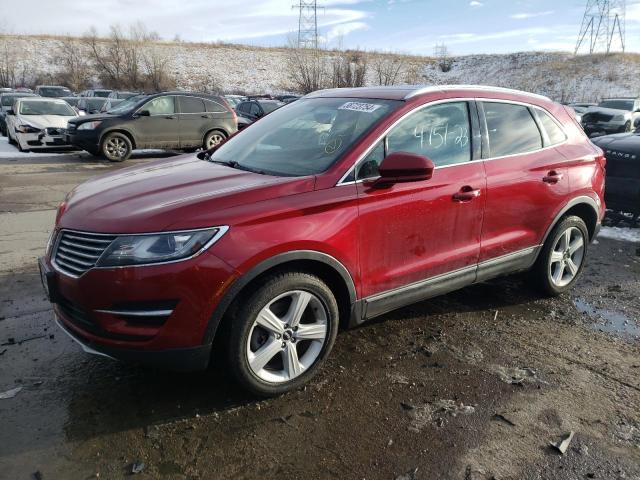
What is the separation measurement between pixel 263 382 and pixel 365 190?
1.28 metres

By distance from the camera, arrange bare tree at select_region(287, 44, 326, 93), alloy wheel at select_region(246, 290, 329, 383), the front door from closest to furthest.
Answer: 1. alloy wheel at select_region(246, 290, 329, 383)
2. the front door
3. bare tree at select_region(287, 44, 326, 93)

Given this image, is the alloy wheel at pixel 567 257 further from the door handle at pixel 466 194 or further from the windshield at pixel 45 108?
the windshield at pixel 45 108

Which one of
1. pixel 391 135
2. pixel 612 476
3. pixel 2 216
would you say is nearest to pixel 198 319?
pixel 391 135

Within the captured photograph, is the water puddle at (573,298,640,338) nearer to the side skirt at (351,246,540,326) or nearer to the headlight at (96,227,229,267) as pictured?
the side skirt at (351,246,540,326)

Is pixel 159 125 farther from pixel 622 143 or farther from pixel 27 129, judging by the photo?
pixel 622 143

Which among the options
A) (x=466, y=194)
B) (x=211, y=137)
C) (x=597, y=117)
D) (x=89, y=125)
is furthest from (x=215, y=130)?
(x=597, y=117)

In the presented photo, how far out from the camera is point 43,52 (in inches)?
1943

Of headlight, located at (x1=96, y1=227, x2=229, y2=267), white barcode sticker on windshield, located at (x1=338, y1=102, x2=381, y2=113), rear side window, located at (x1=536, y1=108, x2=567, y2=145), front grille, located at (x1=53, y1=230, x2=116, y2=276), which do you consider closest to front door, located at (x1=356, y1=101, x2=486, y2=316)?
white barcode sticker on windshield, located at (x1=338, y1=102, x2=381, y2=113)

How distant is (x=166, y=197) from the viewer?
2.81 metres

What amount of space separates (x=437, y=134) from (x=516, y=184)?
2.68 feet

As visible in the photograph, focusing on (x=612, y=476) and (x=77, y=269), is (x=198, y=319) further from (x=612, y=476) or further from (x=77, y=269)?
(x=612, y=476)

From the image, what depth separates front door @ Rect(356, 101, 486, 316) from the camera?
313 cm

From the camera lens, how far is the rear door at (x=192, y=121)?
13672 millimetres

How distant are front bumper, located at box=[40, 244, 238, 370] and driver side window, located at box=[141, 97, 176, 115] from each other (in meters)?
11.6
